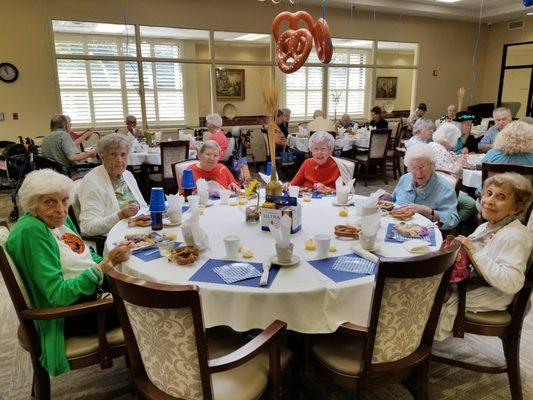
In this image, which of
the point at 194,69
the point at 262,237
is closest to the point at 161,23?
the point at 194,69

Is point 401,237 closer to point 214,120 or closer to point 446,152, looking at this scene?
point 446,152

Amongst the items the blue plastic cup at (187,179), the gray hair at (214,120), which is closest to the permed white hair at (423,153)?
the blue plastic cup at (187,179)

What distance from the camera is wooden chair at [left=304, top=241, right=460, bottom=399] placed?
1360 millimetres

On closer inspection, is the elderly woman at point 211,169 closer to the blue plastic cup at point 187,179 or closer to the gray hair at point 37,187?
the blue plastic cup at point 187,179

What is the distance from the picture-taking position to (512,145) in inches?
132

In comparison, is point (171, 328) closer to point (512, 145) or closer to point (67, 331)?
point (67, 331)

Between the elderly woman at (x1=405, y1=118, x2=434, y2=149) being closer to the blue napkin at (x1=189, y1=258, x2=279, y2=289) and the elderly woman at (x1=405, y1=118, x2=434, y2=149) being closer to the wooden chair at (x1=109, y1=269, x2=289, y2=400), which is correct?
the blue napkin at (x1=189, y1=258, x2=279, y2=289)

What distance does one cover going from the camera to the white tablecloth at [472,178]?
13.0 ft

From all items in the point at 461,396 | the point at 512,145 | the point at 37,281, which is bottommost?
the point at 461,396

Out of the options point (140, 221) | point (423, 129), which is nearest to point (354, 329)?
point (140, 221)

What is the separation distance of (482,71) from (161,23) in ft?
30.1

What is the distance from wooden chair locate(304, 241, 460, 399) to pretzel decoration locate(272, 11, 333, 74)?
2.26 m

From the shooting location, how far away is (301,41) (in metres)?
3.30

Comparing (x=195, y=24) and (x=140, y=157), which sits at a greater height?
(x=195, y=24)
